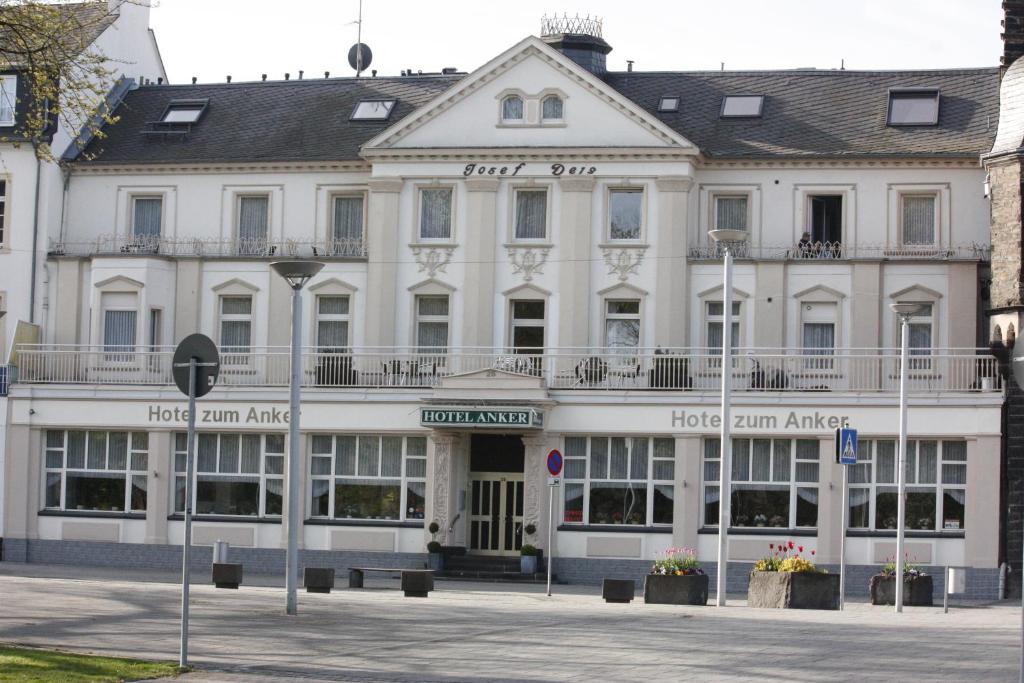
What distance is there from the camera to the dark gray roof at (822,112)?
143 ft

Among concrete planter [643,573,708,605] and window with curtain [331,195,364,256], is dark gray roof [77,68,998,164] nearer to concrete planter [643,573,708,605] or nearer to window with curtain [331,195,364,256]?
window with curtain [331,195,364,256]

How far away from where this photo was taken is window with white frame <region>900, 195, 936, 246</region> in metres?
43.4

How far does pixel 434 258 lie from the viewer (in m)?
44.8

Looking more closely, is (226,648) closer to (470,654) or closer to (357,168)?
(470,654)

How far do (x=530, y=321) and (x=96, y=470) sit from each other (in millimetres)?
11401

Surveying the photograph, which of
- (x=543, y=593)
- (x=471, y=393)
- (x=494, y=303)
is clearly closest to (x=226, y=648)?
(x=543, y=593)

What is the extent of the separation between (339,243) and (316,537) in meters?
8.32

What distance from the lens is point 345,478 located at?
42.0 metres

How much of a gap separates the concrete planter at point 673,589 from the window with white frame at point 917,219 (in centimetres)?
1599

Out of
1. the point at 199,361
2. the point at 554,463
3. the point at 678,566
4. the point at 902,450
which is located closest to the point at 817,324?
the point at 902,450

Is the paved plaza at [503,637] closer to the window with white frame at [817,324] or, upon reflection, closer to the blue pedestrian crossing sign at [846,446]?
the blue pedestrian crossing sign at [846,446]

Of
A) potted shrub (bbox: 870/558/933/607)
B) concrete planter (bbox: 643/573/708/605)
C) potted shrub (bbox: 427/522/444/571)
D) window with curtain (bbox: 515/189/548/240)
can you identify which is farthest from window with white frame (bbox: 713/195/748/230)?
concrete planter (bbox: 643/573/708/605)

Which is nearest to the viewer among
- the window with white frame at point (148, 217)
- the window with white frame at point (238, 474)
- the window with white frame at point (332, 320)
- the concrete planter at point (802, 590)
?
the concrete planter at point (802, 590)

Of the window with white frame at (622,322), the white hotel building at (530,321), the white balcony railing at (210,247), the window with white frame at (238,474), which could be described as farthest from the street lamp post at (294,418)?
the white balcony railing at (210,247)
